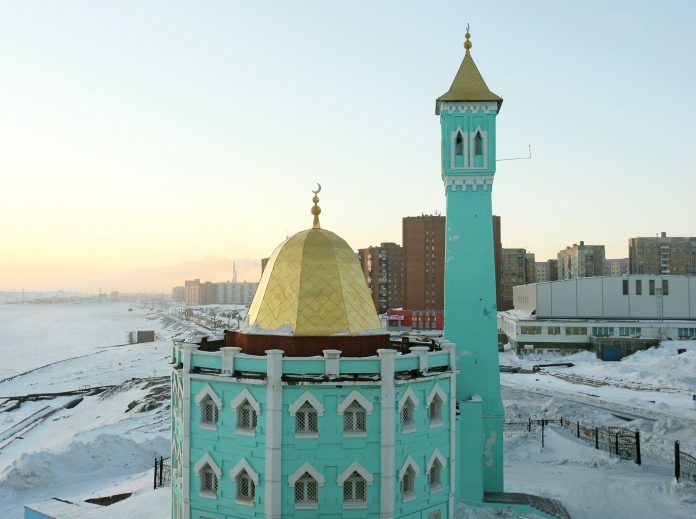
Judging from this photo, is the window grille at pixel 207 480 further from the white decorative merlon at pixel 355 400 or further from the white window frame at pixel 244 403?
the white decorative merlon at pixel 355 400

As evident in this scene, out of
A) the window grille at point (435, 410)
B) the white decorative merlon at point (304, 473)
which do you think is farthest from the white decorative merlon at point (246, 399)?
the window grille at point (435, 410)

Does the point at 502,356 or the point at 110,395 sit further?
the point at 502,356

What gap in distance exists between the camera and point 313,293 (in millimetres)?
19109

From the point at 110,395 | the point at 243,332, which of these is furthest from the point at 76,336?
the point at 243,332

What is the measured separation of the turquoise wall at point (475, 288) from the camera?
25.1 m

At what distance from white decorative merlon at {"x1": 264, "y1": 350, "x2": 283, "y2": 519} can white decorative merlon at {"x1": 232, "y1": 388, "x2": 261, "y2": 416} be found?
417 mm

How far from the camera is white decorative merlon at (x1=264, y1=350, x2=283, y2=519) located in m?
16.3

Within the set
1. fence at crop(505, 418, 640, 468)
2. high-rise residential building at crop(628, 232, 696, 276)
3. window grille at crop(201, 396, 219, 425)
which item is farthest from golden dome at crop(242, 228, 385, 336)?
high-rise residential building at crop(628, 232, 696, 276)

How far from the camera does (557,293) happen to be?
78.4m

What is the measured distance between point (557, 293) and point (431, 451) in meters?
65.7

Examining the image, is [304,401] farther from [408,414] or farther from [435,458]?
[435,458]

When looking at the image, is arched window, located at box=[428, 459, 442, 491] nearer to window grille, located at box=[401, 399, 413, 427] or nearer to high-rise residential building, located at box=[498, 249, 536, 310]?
window grille, located at box=[401, 399, 413, 427]

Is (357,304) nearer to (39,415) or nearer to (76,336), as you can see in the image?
(39,415)

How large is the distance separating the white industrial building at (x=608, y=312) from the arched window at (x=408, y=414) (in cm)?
6301
